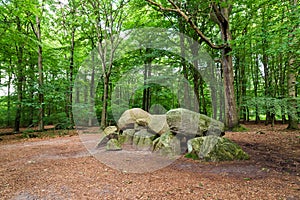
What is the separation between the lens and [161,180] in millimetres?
3334

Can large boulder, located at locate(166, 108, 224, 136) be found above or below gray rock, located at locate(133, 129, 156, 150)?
above

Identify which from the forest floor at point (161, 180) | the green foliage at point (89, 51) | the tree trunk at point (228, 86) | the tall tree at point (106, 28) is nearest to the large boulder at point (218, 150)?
the forest floor at point (161, 180)

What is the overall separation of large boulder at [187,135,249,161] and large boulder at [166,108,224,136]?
2.40 feet

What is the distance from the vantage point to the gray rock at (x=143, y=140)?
20.4ft

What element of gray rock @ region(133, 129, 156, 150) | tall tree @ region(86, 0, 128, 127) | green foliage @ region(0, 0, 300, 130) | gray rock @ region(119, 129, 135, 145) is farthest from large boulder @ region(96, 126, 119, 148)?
green foliage @ region(0, 0, 300, 130)

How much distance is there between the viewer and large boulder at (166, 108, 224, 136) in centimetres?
550

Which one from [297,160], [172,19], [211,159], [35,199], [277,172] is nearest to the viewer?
[35,199]

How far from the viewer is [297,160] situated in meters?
4.15

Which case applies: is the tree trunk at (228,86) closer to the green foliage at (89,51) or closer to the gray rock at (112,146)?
the green foliage at (89,51)

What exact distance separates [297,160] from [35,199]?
558 cm

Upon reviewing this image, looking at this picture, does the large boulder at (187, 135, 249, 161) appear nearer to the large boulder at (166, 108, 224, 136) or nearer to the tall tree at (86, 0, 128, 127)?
the large boulder at (166, 108, 224, 136)

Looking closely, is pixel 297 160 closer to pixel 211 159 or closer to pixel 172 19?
pixel 211 159

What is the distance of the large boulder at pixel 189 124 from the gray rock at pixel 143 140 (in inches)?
43.7

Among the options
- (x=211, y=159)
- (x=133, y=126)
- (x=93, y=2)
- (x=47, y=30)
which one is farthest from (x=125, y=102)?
(x=211, y=159)
